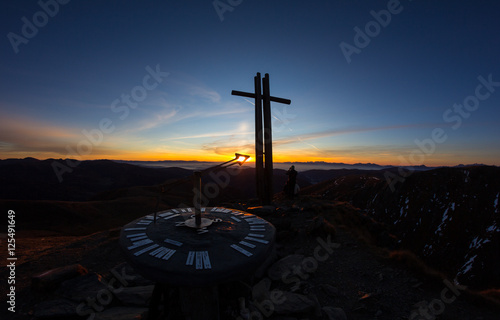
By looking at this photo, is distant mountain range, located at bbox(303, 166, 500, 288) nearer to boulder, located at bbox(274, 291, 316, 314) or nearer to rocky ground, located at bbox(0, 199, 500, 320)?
rocky ground, located at bbox(0, 199, 500, 320)

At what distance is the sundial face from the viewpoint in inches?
103

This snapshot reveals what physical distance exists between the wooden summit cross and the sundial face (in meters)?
4.91

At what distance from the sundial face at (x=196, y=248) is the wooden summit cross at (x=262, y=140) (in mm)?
4905

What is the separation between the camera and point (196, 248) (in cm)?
307

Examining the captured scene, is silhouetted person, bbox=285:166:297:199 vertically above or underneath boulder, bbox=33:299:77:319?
above

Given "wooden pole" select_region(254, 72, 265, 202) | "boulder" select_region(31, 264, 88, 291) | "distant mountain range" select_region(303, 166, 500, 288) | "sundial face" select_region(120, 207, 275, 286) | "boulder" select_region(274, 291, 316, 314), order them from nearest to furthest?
"sundial face" select_region(120, 207, 275, 286)
"boulder" select_region(274, 291, 316, 314)
"boulder" select_region(31, 264, 88, 291)
"wooden pole" select_region(254, 72, 265, 202)
"distant mountain range" select_region(303, 166, 500, 288)

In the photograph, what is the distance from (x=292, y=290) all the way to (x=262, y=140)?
589cm

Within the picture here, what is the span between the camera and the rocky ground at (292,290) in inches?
153

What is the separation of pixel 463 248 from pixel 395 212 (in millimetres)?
12695

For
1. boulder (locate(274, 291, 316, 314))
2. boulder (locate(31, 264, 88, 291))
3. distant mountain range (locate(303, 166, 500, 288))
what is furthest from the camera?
distant mountain range (locate(303, 166, 500, 288))

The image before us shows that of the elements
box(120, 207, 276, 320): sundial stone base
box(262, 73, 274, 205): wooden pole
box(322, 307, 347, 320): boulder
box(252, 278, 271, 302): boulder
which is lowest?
box(322, 307, 347, 320): boulder

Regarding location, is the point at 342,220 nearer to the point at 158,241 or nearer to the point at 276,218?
the point at 276,218

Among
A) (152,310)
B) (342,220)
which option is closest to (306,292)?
(152,310)

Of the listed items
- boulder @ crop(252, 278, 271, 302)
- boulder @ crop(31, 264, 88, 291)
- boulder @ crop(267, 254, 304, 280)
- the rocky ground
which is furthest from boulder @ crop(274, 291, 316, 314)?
boulder @ crop(31, 264, 88, 291)
